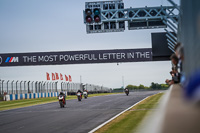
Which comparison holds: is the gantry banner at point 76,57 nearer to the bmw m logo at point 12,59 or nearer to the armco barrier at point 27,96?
the bmw m logo at point 12,59

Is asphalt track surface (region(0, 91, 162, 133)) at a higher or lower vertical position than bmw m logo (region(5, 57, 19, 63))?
lower

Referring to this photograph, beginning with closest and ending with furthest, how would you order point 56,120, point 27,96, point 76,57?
point 56,120, point 76,57, point 27,96

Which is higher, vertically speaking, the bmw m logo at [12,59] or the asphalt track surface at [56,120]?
the bmw m logo at [12,59]

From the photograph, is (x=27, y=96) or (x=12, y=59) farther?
(x=27, y=96)

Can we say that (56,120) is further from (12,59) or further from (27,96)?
(27,96)

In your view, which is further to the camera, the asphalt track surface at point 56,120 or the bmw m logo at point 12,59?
the bmw m logo at point 12,59

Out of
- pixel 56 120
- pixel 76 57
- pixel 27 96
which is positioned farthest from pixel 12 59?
pixel 56 120

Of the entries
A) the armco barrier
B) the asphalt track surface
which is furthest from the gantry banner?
the asphalt track surface

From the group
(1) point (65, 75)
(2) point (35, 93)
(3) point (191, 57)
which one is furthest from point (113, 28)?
(1) point (65, 75)

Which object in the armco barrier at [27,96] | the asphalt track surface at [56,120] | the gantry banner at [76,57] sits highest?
the gantry banner at [76,57]

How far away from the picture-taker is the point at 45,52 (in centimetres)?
3469

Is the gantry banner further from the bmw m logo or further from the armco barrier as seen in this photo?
the armco barrier

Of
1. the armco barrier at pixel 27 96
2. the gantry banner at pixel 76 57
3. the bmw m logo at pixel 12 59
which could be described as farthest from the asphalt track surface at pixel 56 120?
the armco barrier at pixel 27 96

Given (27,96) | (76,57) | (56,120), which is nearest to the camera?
(56,120)
